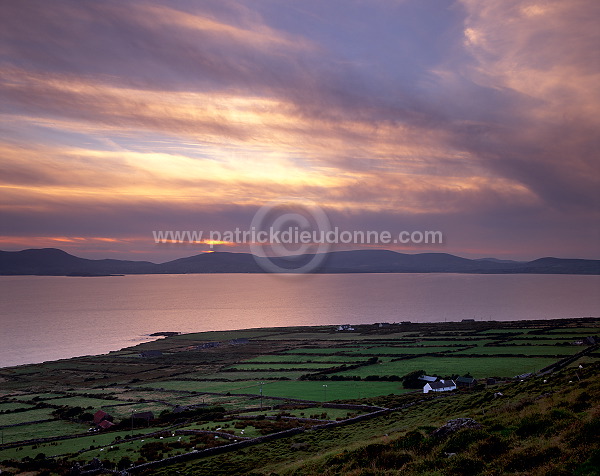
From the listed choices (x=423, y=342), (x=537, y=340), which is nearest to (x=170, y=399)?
(x=423, y=342)

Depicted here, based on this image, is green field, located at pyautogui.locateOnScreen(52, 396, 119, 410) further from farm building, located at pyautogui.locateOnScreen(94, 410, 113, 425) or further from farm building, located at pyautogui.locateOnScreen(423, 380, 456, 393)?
farm building, located at pyautogui.locateOnScreen(423, 380, 456, 393)

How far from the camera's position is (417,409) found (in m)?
38.0

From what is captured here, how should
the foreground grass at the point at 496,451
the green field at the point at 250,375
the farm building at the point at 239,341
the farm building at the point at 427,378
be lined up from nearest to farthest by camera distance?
1. the foreground grass at the point at 496,451
2. the farm building at the point at 427,378
3. the green field at the point at 250,375
4. the farm building at the point at 239,341

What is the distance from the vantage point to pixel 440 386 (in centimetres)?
5162

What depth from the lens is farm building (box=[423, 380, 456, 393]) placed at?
167 ft

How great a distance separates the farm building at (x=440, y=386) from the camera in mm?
50906

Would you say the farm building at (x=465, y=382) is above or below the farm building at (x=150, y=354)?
above

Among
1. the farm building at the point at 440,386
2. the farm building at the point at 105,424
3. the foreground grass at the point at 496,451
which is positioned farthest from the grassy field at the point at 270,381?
the farm building at the point at 105,424

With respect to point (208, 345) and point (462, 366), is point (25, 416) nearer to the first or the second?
point (208, 345)

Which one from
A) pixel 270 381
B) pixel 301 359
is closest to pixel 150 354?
pixel 301 359

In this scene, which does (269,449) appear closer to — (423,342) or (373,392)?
(373,392)

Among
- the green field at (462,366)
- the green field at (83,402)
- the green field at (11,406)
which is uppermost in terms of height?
the green field at (462,366)

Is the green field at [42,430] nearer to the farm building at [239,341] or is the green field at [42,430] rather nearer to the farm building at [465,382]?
the farm building at [465,382]

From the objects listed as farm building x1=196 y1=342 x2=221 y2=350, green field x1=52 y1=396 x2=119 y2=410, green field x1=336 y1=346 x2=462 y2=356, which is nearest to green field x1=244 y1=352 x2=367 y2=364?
green field x1=336 y1=346 x2=462 y2=356
